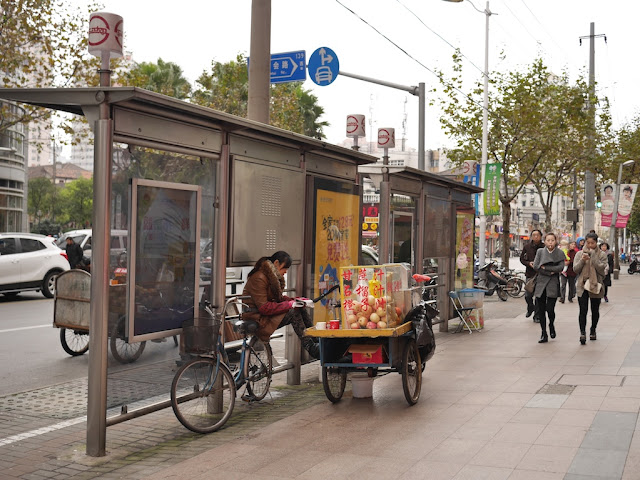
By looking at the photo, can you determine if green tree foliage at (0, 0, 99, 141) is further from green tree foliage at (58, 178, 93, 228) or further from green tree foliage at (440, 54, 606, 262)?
green tree foliage at (58, 178, 93, 228)

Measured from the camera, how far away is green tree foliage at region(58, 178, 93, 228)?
277 feet

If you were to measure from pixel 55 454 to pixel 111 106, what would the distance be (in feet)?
9.08

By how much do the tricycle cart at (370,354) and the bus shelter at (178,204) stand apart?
42.1 inches

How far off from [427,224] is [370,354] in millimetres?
5730

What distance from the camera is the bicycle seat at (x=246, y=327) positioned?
7.37 metres

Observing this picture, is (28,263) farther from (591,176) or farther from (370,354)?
(591,176)

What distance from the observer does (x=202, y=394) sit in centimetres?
672

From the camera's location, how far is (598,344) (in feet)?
40.4

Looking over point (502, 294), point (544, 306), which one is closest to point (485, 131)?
point (502, 294)

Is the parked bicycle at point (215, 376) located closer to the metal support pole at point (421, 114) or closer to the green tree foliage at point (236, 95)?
the metal support pole at point (421, 114)

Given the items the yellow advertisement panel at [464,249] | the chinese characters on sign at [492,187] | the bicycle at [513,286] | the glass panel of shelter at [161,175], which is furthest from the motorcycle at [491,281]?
the glass panel of shelter at [161,175]

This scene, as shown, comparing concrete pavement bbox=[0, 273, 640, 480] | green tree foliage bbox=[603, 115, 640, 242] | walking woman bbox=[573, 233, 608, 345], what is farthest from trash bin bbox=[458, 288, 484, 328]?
green tree foliage bbox=[603, 115, 640, 242]

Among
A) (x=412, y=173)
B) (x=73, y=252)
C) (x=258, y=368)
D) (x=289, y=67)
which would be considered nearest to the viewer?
(x=258, y=368)

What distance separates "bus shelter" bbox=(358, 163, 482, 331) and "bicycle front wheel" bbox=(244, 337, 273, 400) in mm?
3646
